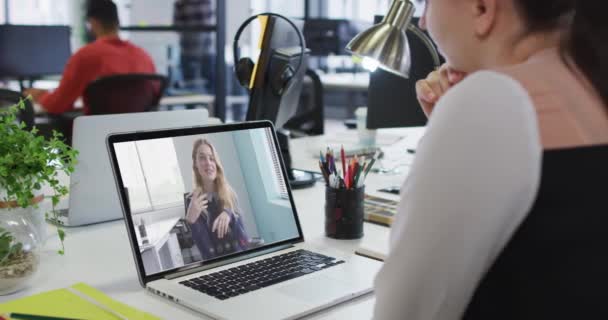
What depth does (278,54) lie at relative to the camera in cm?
172

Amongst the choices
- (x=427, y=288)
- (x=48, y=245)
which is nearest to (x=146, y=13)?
(x=48, y=245)

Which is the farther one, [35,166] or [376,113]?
[376,113]

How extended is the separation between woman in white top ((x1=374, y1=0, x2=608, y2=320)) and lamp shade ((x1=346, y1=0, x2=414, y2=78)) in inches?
32.7

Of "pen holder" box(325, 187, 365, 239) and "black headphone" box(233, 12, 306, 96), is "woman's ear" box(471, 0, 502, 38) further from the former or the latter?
"black headphone" box(233, 12, 306, 96)

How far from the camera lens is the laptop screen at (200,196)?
109 centimetres

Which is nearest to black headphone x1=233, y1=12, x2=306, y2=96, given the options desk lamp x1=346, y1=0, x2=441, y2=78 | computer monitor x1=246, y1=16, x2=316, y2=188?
computer monitor x1=246, y1=16, x2=316, y2=188

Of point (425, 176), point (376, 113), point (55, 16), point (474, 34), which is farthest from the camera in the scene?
point (55, 16)

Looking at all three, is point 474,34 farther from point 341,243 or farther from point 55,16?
point 55,16

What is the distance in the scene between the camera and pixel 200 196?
1.15m

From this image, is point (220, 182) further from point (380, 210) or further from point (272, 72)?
point (272, 72)

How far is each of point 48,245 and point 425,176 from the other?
0.92 meters

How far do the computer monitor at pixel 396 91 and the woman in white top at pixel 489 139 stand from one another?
125 centimetres

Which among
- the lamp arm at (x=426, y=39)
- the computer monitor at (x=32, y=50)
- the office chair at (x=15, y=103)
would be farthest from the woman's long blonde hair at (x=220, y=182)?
the computer monitor at (x=32, y=50)

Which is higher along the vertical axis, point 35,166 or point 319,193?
point 35,166
